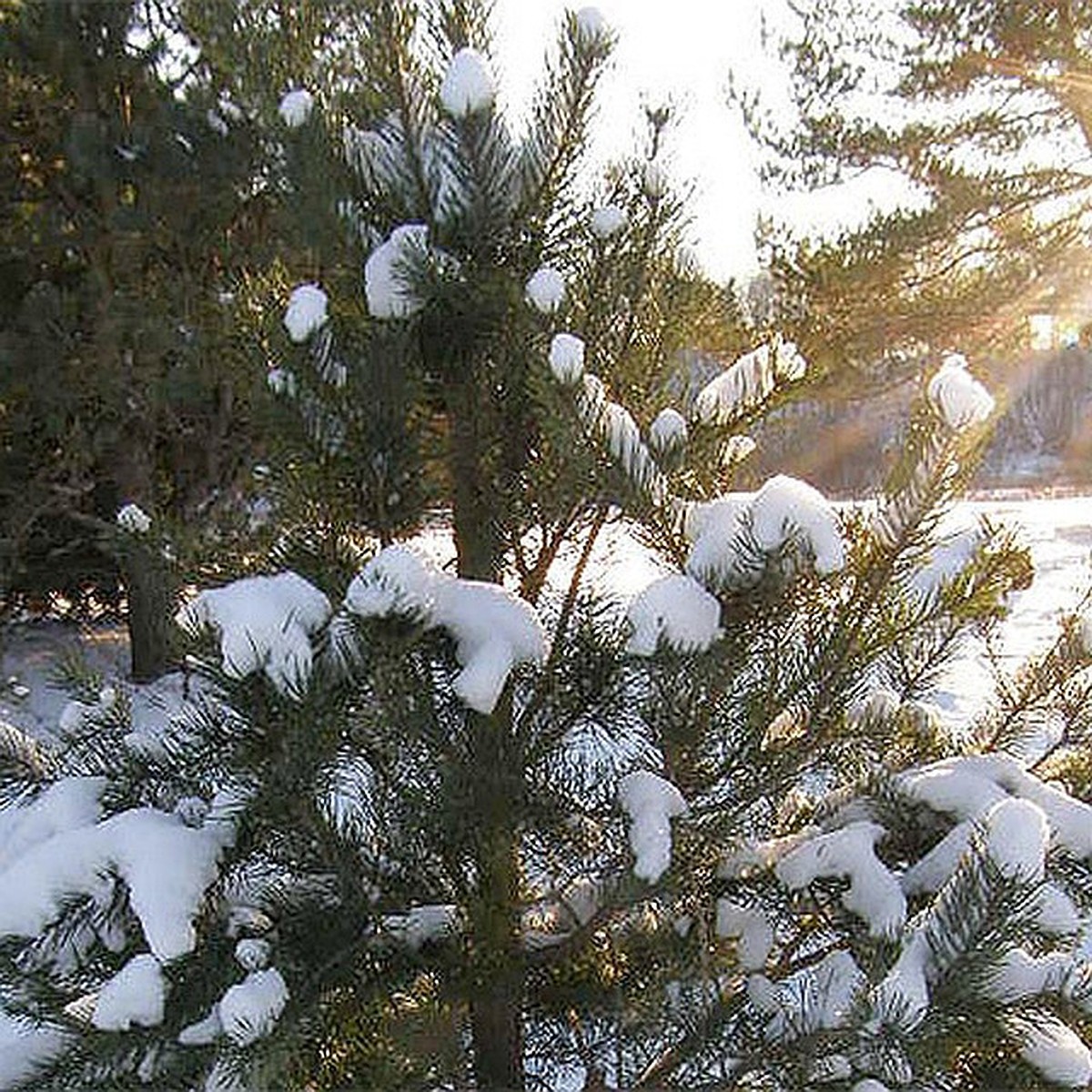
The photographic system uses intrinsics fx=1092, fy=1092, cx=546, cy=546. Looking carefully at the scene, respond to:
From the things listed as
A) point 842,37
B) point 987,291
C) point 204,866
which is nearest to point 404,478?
point 204,866

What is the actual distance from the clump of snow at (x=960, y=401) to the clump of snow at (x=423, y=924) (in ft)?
3.40

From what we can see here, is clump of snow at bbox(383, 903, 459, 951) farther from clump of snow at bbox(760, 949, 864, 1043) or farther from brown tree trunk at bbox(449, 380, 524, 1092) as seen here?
clump of snow at bbox(760, 949, 864, 1043)

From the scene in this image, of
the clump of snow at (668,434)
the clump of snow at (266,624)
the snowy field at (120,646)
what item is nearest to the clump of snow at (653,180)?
the clump of snow at (668,434)

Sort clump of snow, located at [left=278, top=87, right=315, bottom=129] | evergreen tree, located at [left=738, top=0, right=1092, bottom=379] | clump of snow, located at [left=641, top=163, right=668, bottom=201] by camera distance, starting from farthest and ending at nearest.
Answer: evergreen tree, located at [left=738, top=0, right=1092, bottom=379] < clump of snow, located at [left=641, top=163, right=668, bottom=201] < clump of snow, located at [left=278, top=87, right=315, bottom=129]

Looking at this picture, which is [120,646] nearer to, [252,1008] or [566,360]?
[252,1008]

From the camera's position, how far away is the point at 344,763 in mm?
1620

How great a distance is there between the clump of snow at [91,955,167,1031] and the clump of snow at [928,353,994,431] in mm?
1207

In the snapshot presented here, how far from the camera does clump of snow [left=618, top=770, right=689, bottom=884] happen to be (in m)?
1.36

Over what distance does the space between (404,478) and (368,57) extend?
0.65 meters

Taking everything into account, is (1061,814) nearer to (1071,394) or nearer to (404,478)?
(404,478)

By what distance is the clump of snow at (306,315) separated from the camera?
5.04 feet

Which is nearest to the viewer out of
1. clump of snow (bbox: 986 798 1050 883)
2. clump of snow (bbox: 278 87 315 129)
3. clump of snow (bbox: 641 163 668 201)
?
clump of snow (bbox: 986 798 1050 883)

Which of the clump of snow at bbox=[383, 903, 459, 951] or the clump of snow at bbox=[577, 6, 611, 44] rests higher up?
the clump of snow at bbox=[577, 6, 611, 44]

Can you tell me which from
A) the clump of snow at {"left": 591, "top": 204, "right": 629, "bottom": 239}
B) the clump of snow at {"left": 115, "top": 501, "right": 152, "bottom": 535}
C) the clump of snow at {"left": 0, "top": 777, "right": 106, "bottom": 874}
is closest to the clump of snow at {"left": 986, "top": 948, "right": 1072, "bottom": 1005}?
the clump of snow at {"left": 591, "top": 204, "right": 629, "bottom": 239}
